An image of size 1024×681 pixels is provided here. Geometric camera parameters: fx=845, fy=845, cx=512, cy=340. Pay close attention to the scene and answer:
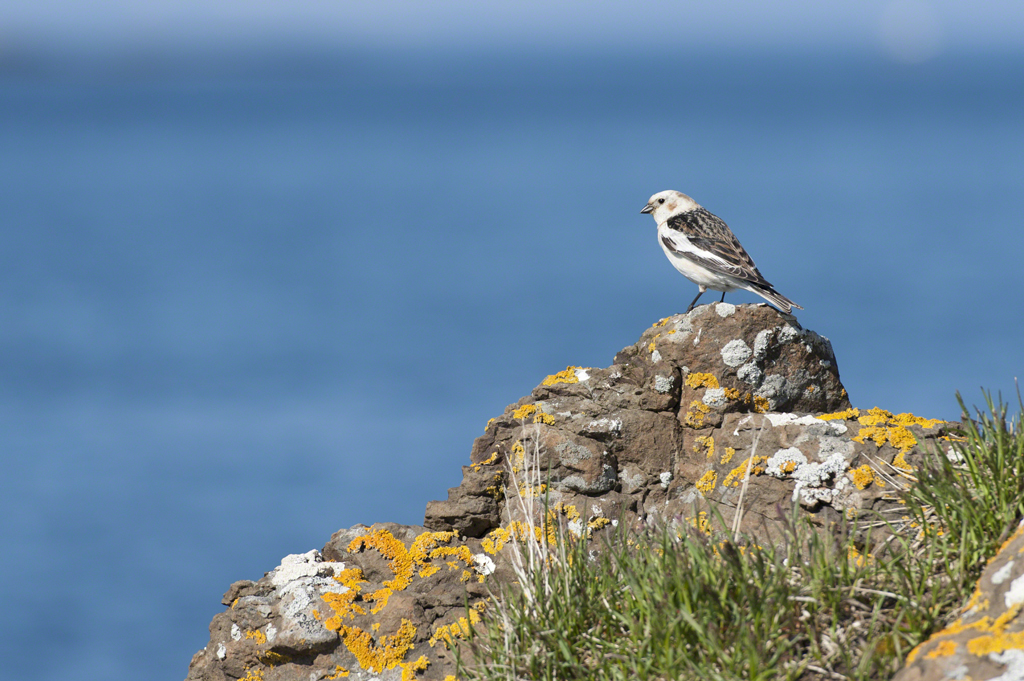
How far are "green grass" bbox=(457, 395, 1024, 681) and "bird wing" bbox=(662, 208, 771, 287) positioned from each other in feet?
11.3

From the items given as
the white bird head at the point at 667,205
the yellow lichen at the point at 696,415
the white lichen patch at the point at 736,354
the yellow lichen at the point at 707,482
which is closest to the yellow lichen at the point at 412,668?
the yellow lichen at the point at 707,482

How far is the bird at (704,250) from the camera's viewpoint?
8844 mm

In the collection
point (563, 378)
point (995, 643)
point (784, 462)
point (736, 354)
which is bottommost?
point (995, 643)

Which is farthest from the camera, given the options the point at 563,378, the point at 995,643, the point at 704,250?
the point at 704,250

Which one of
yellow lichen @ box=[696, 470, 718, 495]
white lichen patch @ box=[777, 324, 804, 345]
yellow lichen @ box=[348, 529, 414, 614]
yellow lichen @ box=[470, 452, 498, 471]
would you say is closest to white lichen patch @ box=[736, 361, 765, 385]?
white lichen patch @ box=[777, 324, 804, 345]

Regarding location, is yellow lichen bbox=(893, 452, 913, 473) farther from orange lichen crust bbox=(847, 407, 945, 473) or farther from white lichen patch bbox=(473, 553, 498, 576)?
white lichen patch bbox=(473, 553, 498, 576)

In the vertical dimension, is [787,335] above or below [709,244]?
below

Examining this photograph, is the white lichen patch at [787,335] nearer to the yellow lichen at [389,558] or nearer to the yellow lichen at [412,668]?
the yellow lichen at [389,558]

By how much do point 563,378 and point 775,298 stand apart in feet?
7.64

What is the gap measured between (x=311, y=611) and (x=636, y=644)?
9.62 ft

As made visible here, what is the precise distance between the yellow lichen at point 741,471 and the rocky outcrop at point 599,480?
1 centimetres

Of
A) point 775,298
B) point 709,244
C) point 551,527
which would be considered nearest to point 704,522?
point 551,527

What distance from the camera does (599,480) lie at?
7383mm

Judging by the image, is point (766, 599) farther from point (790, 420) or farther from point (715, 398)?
point (715, 398)
